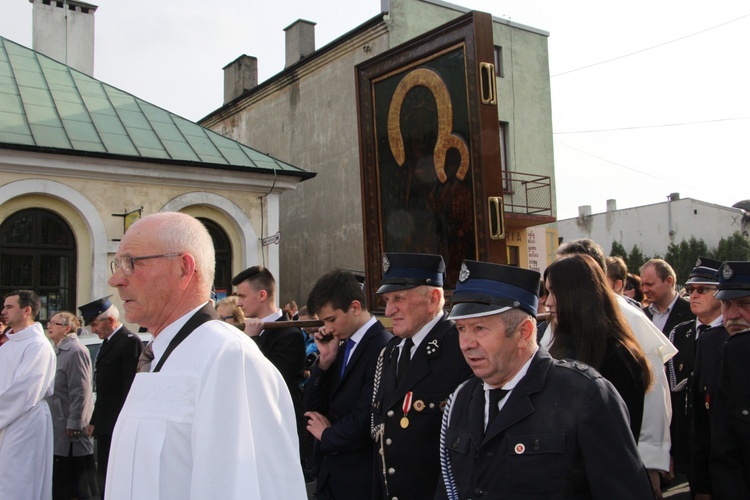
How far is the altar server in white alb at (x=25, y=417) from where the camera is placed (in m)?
6.36

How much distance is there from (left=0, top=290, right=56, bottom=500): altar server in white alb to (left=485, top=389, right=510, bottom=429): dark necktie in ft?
17.3

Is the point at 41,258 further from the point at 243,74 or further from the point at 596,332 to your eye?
the point at 243,74

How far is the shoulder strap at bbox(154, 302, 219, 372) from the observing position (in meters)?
2.35

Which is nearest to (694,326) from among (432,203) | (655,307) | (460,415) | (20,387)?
(655,307)

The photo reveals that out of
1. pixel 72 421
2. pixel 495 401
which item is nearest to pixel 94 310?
pixel 72 421

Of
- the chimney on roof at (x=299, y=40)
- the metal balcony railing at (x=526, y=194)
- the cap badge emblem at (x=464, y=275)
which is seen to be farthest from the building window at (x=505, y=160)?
the cap badge emblem at (x=464, y=275)

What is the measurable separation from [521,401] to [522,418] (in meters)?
0.06

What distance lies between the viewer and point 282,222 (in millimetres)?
23891

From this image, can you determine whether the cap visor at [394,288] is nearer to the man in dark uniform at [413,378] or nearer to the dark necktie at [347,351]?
the man in dark uniform at [413,378]

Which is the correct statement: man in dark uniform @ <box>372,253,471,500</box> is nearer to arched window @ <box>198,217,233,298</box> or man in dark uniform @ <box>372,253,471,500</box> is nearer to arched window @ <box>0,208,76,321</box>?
arched window @ <box>0,208,76,321</box>

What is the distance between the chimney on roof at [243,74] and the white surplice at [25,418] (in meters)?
21.0

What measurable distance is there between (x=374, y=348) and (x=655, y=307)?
4.20m

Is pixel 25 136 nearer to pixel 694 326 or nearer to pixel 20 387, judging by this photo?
pixel 20 387

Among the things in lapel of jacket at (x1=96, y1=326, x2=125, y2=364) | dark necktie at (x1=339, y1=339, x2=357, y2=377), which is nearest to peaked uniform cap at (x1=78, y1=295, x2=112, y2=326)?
lapel of jacket at (x1=96, y1=326, x2=125, y2=364)
